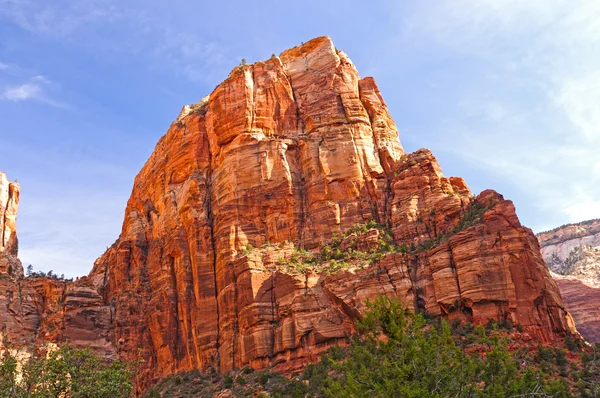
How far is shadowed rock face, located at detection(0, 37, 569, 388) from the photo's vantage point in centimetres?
6203

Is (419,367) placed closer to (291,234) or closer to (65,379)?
(65,379)

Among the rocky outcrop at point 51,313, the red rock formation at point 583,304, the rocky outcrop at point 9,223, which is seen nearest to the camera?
the rocky outcrop at point 51,313

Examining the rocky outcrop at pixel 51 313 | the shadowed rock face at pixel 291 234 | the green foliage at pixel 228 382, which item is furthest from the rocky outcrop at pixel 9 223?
the green foliage at pixel 228 382

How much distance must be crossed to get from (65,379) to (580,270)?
134702 millimetres

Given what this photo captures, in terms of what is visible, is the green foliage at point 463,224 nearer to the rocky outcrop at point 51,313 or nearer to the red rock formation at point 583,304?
the rocky outcrop at point 51,313

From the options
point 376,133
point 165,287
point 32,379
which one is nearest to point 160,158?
point 165,287

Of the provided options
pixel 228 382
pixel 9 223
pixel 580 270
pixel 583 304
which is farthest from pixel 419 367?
pixel 580 270

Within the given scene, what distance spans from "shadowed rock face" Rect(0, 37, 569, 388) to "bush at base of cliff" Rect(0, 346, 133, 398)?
24051mm

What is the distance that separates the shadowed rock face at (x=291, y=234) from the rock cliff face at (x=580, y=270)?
217 feet

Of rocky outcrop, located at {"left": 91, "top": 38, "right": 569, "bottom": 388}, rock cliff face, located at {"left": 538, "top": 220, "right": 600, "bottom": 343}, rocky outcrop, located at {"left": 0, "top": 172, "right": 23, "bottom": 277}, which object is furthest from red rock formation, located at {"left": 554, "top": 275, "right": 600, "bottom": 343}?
rocky outcrop, located at {"left": 0, "top": 172, "right": 23, "bottom": 277}

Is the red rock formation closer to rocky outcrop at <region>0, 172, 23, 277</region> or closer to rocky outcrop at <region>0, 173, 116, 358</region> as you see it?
rocky outcrop at <region>0, 173, 116, 358</region>

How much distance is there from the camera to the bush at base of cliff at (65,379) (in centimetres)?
4209

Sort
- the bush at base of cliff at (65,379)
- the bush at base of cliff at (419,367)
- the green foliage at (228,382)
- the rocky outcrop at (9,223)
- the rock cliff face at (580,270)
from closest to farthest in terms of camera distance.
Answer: the bush at base of cliff at (419,367) < the bush at base of cliff at (65,379) < the green foliage at (228,382) < the rocky outcrop at (9,223) < the rock cliff face at (580,270)

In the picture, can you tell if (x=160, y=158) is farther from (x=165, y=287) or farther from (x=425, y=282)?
(x=425, y=282)
